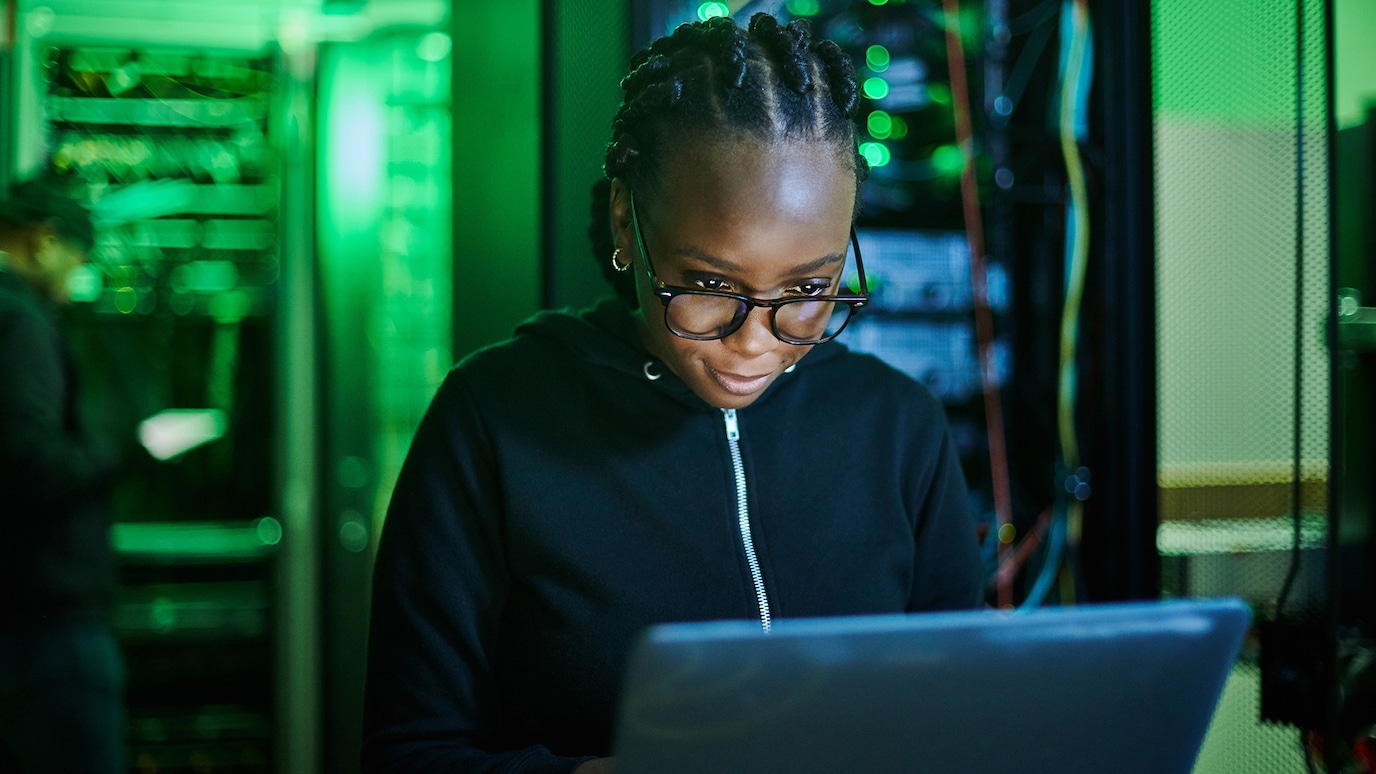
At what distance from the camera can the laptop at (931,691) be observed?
0.55m

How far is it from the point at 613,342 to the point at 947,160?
1.20 metres

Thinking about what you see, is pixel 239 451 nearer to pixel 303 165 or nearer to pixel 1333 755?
pixel 303 165

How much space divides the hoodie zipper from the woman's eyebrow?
0.25m

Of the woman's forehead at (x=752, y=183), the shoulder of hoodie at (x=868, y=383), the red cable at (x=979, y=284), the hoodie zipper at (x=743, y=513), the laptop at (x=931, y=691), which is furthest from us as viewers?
the red cable at (x=979, y=284)

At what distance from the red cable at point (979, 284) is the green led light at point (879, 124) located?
0.13m

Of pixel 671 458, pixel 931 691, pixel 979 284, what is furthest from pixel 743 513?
pixel 979 284

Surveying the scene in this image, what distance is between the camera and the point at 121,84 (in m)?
3.03

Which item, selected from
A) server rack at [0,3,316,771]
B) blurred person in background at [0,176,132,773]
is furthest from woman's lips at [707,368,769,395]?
server rack at [0,3,316,771]

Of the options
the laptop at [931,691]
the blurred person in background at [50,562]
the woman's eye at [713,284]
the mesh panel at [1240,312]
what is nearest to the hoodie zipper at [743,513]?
the woman's eye at [713,284]

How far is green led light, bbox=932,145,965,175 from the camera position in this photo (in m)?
2.06

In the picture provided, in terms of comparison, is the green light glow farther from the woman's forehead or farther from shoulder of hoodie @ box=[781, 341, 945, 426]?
the woman's forehead

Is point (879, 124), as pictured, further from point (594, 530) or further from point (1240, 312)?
point (594, 530)

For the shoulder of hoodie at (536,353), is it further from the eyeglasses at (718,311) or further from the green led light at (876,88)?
the green led light at (876,88)

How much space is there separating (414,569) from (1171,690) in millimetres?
639
